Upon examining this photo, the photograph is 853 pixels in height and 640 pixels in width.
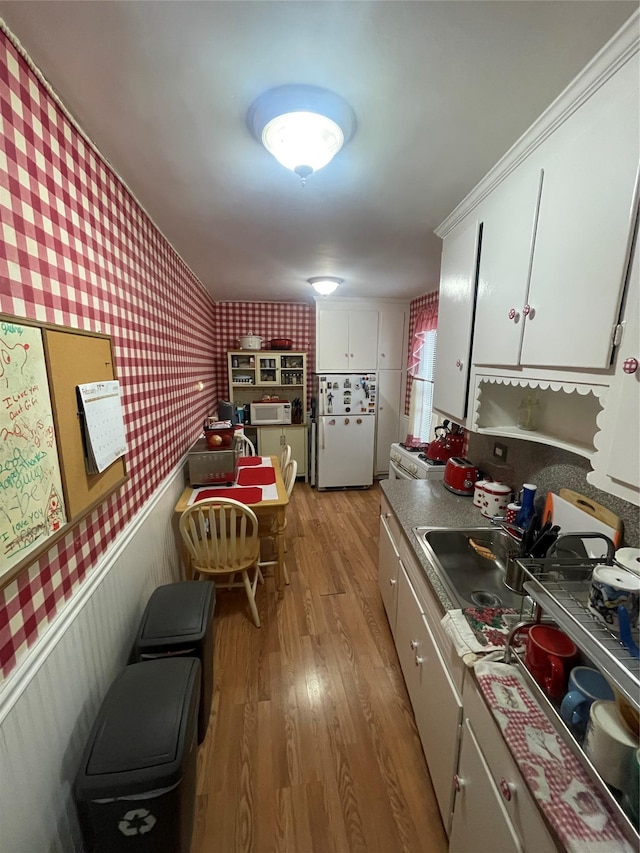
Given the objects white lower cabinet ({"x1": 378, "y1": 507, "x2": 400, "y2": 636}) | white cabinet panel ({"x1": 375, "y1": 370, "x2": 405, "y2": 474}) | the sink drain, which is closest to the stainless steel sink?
the sink drain

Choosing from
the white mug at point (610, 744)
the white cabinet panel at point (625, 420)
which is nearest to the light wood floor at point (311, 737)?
the white mug at point (610, 744)

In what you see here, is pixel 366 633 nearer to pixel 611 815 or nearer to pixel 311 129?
pixel 611 815

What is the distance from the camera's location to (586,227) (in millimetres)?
918

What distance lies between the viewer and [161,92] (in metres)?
0.95

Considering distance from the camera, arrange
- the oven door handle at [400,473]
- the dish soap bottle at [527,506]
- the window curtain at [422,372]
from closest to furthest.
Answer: the dish soap bottle at [527,506] → the oven door handle at [400,473] → the window curtain at [422,372]

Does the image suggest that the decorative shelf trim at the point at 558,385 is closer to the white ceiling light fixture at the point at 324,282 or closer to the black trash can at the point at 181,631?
the black trash can at the point at 181,631

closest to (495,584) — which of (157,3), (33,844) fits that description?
(33,844)

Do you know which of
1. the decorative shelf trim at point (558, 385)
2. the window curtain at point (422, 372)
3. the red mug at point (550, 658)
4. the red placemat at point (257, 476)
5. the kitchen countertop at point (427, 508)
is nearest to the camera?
the red mug at point (550, 658)

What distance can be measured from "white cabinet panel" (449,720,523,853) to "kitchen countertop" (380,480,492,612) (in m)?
0.48

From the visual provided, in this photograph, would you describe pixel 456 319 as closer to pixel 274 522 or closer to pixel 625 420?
pixel 625 420

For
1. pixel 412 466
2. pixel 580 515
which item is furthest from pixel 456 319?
pixel 412 466

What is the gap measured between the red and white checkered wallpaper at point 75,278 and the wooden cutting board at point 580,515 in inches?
64.0

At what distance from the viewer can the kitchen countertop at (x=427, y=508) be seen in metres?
1.61

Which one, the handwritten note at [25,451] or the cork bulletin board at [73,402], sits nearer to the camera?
the handwritten note at [25,451]
